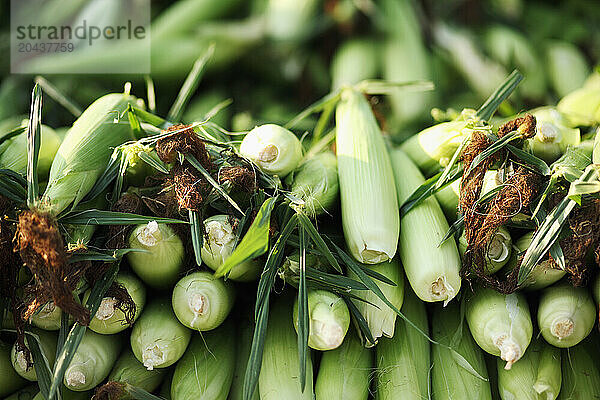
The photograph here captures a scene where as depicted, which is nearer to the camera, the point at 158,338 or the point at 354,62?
the point at 158,338

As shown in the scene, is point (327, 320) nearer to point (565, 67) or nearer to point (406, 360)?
point (406, 360)

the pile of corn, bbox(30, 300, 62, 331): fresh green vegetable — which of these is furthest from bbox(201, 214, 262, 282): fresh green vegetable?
bbox(30, 300, 62, 331): fresh green vegetable

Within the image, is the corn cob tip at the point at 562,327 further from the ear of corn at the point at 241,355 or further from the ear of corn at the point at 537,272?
the ear of corn at the point at 241,355

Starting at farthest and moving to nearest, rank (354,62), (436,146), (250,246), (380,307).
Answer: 1. (354,62)
2. (436,146)
3. (380,307)
4. (250,246)

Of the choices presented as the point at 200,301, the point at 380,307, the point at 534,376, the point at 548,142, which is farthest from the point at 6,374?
the point at 548,142

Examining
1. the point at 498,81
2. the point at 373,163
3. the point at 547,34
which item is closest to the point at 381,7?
the point at 498,81

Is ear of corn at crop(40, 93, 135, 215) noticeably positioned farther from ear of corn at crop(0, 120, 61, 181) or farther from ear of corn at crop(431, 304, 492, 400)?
ear of corn at crop(431, 304, 492, 400)

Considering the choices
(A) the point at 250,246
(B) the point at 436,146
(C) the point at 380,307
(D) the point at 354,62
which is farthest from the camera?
(D) the point at 354,62
